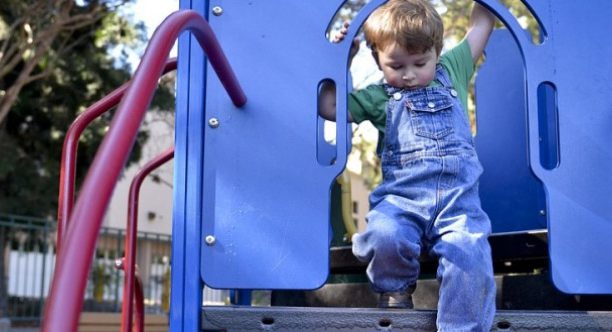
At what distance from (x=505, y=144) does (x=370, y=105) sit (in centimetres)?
119

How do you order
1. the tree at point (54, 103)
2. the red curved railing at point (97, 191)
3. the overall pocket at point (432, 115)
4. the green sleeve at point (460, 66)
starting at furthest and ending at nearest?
the tree at point (54, 103), the green sleeve at point (460, 66), the overall pocket at point (432, 115), the red curved railing at point (97, 191)

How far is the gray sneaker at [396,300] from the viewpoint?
1879 mm

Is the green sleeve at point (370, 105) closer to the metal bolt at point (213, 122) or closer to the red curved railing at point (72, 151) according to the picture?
the metal bolt at point (213, 122)

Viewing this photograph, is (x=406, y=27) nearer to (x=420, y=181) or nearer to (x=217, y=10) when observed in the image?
(x=420, y=181)

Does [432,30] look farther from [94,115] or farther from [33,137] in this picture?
[33,137]

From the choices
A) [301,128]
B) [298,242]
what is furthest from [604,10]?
[298,242]

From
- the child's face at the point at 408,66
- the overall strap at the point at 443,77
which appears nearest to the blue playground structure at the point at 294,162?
the child's face at the point at 408,66

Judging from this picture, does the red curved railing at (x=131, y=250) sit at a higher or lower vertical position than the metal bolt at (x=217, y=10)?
lower

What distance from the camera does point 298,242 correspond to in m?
1.92

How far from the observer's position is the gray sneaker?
6.16 ft

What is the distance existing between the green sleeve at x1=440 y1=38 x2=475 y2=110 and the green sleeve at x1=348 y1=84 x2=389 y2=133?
224 mm

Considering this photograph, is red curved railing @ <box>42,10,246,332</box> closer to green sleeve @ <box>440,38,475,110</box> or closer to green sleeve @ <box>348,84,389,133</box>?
green sleeve @ <box>348,84,389,133</box>

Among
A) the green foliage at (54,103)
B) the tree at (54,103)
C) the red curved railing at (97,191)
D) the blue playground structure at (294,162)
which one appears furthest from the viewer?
the green foliage at (54,103)

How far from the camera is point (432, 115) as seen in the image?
202 cm
